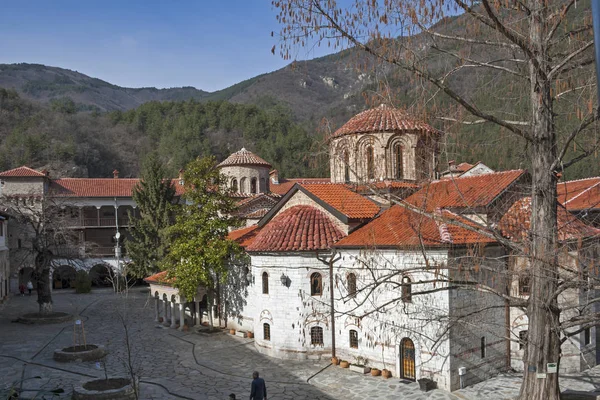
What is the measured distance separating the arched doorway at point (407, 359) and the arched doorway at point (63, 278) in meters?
28.4

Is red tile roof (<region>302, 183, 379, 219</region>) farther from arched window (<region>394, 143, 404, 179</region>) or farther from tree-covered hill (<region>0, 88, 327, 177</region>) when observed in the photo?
tree-covered hill (<region>0, 88, 327, 177</region>)

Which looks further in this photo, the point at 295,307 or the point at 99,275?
the point at 99,275

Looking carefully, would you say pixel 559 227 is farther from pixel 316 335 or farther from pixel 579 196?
pixel 579 196

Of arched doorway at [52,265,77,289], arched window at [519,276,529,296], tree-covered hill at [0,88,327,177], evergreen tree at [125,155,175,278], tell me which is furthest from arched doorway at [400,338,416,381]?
tree-covered hill at [0,88,327,177]

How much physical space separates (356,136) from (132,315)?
46.3 ft

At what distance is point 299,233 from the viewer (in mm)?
17109

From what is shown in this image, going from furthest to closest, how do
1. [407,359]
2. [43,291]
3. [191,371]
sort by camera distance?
[43,291] < [191,371] < [407,359]

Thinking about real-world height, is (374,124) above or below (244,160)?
above

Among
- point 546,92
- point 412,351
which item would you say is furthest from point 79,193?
point 546,92

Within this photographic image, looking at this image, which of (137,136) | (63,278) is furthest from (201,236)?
(137,136)

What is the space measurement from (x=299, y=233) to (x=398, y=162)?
517cm

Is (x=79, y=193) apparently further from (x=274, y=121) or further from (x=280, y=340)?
(x=274, y=121)

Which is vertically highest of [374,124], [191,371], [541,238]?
[374,124]

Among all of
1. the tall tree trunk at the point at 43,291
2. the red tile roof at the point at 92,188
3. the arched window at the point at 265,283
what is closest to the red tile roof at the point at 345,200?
the arched window at the point at 265,283
